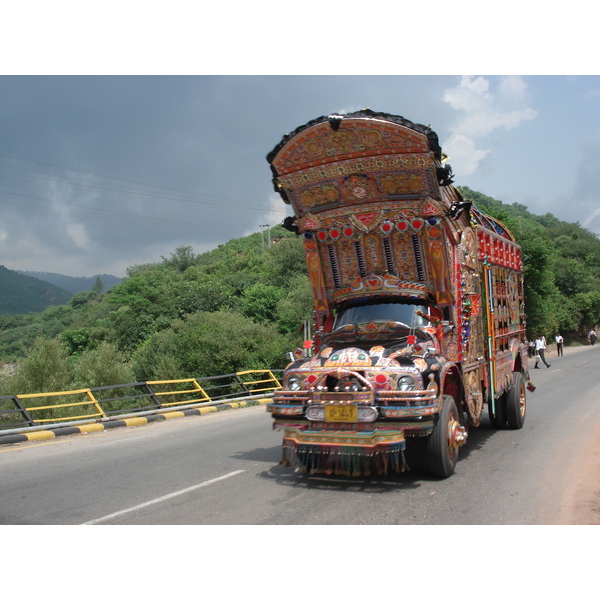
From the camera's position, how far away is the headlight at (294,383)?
267 inches

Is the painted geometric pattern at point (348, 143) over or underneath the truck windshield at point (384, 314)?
over

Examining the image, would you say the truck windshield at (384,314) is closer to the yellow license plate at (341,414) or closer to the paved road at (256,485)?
the yellow license plate at (341,414)

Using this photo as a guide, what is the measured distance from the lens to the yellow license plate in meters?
6.20

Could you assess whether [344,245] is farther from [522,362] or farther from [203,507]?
[522,362]

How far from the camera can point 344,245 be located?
8266 millimetres

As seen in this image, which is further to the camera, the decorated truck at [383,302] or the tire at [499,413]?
the tire at [499,413]

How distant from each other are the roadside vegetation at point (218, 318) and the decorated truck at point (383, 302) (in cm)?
181

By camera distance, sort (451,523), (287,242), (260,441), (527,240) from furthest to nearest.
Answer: (287,242)
(527,240)
(260,441)
(451,523)

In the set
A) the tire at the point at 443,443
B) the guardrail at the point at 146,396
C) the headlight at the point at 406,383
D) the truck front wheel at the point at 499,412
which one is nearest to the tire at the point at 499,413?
the truck front wheel at the point at 499,412

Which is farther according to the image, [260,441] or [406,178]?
[260,441]

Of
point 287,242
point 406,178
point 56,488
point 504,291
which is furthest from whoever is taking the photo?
point 287,242

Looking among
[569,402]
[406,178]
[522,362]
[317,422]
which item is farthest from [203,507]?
[569,402]

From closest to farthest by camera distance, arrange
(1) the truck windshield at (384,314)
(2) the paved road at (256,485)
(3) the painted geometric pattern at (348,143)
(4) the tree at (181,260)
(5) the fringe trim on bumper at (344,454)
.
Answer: (2) the paved road at (256,485), (5) the fringe trim on bumper at (344,454), (3) the painted geometric pattern at (348,143), (1) the truck windshield at (384,314), (4) the tree at (181,260)

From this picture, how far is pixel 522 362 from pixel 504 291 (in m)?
1.79
